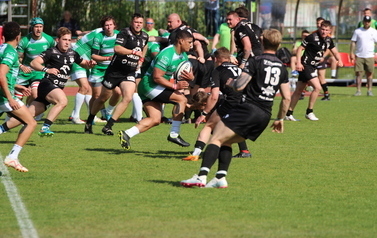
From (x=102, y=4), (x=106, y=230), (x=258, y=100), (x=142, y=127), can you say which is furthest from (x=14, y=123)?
(x=102, y=4)

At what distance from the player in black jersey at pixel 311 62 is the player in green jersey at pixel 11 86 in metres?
8.25

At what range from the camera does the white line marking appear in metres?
6.52

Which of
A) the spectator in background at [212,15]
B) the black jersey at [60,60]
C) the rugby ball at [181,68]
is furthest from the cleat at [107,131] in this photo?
the spectator in background at [212,15]

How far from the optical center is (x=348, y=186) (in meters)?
8.91

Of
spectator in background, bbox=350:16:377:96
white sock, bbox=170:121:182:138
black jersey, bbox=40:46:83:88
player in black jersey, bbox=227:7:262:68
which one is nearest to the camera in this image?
white sock, bbox=170:121:182:138

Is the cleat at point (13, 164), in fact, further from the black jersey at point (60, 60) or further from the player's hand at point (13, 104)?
the black jersey at point (60, 60)

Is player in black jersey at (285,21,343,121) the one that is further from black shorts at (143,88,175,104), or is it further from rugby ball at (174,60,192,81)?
black shorts at (143,88,175,104)

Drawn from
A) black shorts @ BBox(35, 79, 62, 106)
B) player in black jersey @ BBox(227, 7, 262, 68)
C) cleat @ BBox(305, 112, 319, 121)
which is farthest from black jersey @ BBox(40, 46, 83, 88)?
cleat @ BBox(305, 112, 319, 121)

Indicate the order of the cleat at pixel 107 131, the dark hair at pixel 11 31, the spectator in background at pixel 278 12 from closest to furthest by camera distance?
the dark hair at pixel 11 31, the cleat at pixel 107 131, the spectator in background at pixel 278 12

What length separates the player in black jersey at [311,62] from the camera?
16688 millimetres

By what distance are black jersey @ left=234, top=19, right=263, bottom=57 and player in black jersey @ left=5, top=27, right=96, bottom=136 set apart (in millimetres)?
2587

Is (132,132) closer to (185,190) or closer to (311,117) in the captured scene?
(185,190)

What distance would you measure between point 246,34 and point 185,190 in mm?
5725

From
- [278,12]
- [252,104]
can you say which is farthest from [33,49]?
[278,12]
